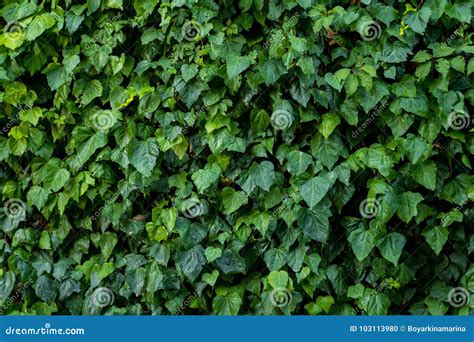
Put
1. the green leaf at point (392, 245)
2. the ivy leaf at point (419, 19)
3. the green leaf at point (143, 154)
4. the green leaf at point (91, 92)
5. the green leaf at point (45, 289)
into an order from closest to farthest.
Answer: the ivy leaf at point (419, 19), the green leaf at point (392, 245), the green leaf at point (143, 154), the green leaf at point (91, 92), the green leaf at point (45, 289)

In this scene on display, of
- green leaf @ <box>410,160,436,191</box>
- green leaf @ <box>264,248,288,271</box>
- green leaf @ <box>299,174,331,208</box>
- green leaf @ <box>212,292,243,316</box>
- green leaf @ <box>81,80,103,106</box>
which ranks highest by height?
green leaf @ <box>81,80,103,106</box>

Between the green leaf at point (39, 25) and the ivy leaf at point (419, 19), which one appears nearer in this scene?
the ivy leaf at point (419, 19)

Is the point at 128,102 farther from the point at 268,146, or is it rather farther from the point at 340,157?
the point at 340,157

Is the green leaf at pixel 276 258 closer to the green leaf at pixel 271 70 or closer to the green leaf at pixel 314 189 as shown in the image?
the green leaf at pixel 314 189

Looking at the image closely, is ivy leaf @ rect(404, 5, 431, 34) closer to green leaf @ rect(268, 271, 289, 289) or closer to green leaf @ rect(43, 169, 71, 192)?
green leaf @ rect(268, 271, 289, 289)

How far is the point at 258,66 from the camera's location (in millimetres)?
3504

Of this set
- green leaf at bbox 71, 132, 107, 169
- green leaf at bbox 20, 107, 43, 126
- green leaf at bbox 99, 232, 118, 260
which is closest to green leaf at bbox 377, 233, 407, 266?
green leaf at bbox 99, 232, 118, 260

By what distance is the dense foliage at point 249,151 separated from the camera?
3475 millimetres

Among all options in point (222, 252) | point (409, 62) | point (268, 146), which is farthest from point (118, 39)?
point (409, 62)

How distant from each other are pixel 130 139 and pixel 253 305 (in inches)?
42.0

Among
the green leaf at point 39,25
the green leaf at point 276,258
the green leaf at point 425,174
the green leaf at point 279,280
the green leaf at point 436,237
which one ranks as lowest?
the green leaf at point 279,280

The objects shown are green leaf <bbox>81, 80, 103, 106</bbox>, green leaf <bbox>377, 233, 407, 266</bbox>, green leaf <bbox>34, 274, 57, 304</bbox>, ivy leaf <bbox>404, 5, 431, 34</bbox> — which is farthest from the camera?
green leaf <bbox>34, 274, 57, 304</bbox>

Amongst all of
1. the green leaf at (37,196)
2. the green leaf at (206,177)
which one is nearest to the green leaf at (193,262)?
the green leaf at (206,177)

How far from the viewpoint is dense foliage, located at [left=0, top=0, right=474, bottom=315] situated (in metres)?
3.47
